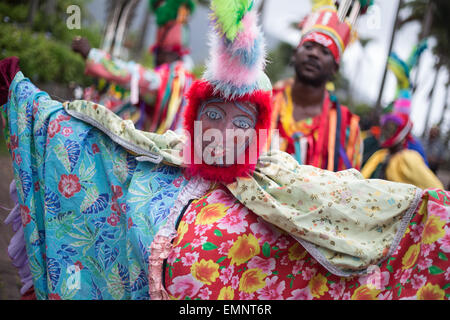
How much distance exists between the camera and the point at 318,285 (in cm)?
174

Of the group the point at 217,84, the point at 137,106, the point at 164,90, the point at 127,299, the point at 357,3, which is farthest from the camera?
the point at 137,106

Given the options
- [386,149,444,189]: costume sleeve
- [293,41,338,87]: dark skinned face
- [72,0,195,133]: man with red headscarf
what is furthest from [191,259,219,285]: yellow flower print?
[386,149,444,189]: costume sleeve

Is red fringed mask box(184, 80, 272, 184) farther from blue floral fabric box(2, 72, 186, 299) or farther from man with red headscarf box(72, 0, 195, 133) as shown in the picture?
man with red headscarf box(72, 0, 195, 133)

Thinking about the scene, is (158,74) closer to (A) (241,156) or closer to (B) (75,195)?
(B) (75,195)

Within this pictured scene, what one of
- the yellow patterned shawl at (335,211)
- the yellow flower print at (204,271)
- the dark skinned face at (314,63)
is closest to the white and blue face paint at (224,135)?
the yellow patterned shawl at (335,211)

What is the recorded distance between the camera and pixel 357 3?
3385 mm

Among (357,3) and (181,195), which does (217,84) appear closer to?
(181,195)

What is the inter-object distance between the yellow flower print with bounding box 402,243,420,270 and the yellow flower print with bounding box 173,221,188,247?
931 mm

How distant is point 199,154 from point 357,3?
7.75 feet

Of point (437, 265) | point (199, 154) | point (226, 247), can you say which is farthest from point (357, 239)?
point (199, 154)

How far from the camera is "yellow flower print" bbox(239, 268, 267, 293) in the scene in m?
1.72

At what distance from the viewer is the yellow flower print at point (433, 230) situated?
5.21 ft

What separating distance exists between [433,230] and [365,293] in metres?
0.38
